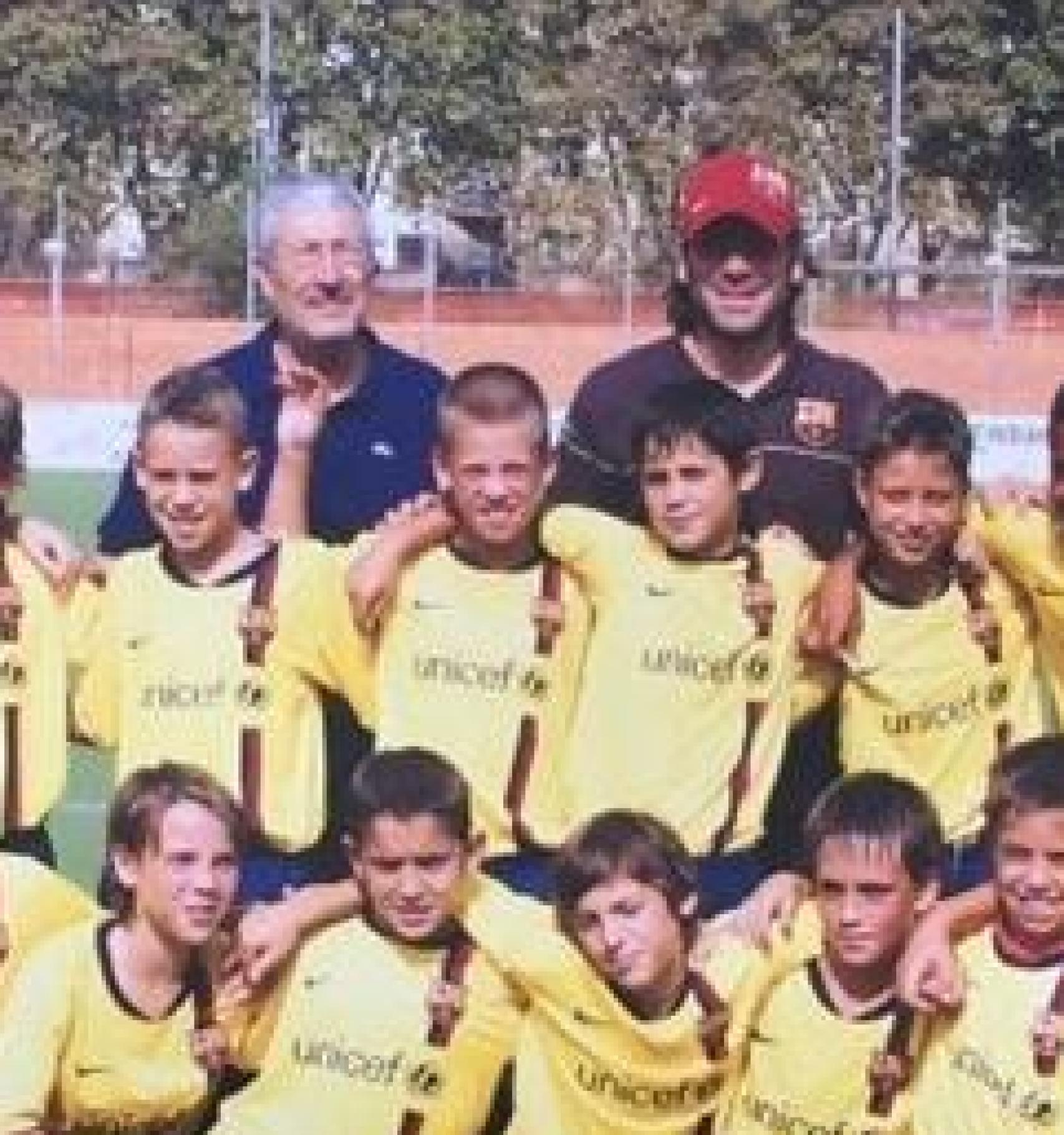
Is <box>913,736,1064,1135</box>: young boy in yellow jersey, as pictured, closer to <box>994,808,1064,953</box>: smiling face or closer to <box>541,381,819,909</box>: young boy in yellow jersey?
<box>994,808,1064,953</box>: smiling face

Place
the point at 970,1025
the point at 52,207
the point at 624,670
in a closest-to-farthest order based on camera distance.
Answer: the point at 970,1025, the point at 624,670, the point at 52,207

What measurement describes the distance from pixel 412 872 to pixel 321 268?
3.80ft

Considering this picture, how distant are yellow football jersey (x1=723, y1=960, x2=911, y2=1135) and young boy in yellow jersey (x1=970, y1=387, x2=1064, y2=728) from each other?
77cm

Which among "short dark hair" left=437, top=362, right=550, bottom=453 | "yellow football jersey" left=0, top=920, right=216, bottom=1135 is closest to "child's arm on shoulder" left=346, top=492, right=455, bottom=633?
"short dark hair" left=437, top=362, right=550, bottom=453

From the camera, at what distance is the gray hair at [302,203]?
6.09 meters

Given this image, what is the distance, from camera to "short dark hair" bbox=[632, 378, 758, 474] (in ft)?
19.1

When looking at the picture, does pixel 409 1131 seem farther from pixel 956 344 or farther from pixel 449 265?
pixel 449 265

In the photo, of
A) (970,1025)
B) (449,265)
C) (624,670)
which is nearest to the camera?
(970,1025)

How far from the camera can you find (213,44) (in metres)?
37.8

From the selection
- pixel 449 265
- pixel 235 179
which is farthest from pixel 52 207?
pixel 449 265

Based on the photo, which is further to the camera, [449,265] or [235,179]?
[235,179]

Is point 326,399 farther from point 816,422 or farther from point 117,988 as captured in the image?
point 117,988

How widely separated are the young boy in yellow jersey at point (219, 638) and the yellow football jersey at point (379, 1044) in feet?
0.92

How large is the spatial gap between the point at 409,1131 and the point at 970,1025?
0.99m
